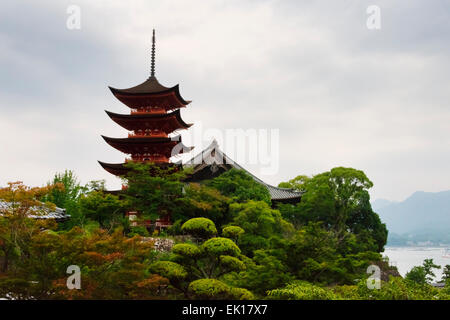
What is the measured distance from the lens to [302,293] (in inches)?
416

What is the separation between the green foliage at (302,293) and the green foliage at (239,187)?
9.49 meters

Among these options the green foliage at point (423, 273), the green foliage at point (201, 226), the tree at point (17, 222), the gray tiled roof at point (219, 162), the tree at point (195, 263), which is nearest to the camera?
the tree at point (17, 222)

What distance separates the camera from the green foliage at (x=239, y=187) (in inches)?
836

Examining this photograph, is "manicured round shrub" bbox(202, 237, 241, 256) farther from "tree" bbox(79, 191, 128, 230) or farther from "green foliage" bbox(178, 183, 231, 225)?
"tree" bbox(79, 191, 128, 230)

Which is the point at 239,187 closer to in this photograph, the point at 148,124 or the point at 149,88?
the point at 148,124

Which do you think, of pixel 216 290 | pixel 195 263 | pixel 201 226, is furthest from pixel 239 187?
pixel 216 290

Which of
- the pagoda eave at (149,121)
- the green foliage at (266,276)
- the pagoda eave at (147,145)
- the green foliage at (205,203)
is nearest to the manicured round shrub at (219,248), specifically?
the green foliage at (266,276)

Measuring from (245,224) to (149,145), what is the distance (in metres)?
10.3

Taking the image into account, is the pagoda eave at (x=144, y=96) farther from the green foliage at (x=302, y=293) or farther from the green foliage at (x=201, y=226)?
the green foliage at (x=302, y=293)

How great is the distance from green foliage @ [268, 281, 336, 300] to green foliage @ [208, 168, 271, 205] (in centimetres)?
949

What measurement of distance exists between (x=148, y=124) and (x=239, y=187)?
26.9 ft

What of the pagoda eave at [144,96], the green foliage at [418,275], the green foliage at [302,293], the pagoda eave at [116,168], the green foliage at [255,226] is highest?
the pagoda eave at [144,96]

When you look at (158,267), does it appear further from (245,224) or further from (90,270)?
(245,224)

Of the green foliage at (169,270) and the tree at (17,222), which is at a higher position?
the tree at (17,222)
